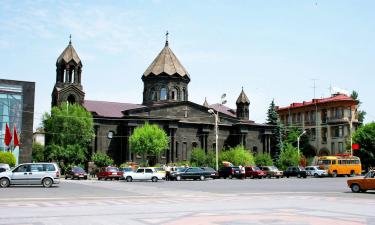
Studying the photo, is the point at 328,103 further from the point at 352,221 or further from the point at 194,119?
the point at 352,221

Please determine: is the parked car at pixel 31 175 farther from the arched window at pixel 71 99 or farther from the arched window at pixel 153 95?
the arched window at pixel 153 95

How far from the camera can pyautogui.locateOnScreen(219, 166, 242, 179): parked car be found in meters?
50.2

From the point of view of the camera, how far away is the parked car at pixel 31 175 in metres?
28.1

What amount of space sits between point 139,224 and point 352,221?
5.60m

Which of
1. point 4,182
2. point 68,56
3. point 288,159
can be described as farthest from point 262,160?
point 4,182

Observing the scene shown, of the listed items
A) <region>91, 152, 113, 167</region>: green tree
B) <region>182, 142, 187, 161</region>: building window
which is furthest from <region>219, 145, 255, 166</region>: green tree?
<region>91, 152, 113, 167</region>: green tree

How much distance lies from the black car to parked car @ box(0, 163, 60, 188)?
732 inches

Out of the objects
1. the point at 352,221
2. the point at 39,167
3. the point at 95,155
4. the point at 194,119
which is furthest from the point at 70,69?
the point at 352,221

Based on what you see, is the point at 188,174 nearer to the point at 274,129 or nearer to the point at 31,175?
the point at 31,175

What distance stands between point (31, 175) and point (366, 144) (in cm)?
5705

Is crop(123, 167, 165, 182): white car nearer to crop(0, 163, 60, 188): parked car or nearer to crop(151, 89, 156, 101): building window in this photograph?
crop(0, 163, 60, 188): parked car

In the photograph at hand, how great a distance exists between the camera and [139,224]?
1121 centimetres

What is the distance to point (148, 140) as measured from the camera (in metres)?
62.2

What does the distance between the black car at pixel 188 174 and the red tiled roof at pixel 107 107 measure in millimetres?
25925
